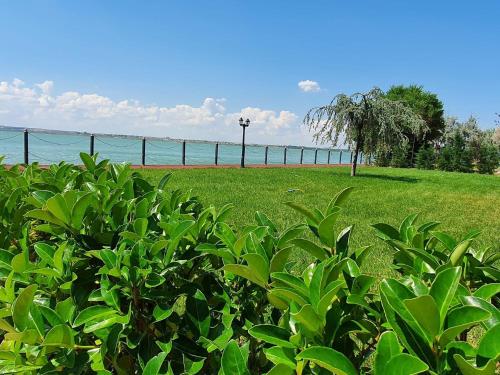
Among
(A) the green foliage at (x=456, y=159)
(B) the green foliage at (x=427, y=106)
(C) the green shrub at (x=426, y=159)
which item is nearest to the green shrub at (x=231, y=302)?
(A) the green foliage at (x=456, y=159)

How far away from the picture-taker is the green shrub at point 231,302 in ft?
2.51

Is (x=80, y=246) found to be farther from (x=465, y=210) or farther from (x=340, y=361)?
(x=465, y=210)

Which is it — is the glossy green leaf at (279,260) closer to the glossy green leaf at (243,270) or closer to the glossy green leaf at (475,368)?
the glossy green leaf at (243,270)

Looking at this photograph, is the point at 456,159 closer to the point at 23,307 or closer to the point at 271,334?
the point at 271,334

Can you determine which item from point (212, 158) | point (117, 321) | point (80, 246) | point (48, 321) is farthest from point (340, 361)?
point (212, 158)

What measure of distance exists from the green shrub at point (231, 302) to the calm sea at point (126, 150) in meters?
15.2

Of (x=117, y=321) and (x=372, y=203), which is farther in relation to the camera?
(x=372, y=203)

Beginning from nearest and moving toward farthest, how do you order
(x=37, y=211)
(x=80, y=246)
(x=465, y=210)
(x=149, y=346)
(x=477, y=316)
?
1. (x=477, y=316)
2. (x=149, y=346)
3. (x=37, y=211)
4. (x=80, y=246)
5. (x=465, y=210)

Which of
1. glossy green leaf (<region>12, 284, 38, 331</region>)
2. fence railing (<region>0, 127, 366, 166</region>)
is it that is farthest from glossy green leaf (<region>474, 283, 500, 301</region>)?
fence railing (<region>0, 127, 366, 166</region>)

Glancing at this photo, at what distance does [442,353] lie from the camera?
29.9 inches

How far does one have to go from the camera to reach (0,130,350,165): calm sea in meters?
21.5

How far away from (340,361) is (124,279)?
64 centimetres

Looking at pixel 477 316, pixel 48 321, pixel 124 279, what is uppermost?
pixel 477 316

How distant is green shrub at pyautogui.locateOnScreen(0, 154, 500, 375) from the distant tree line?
61.5ft
